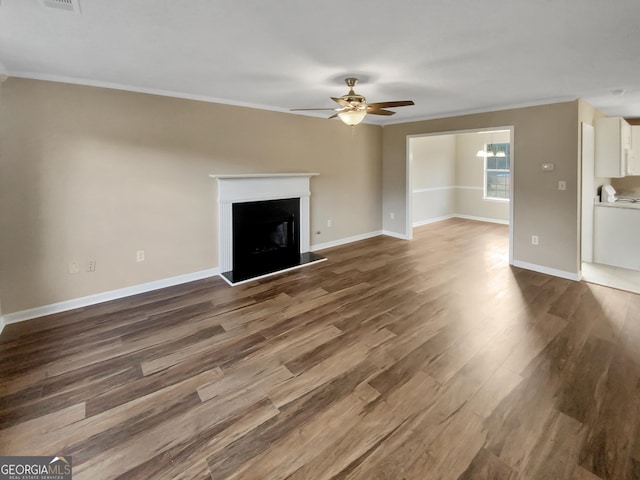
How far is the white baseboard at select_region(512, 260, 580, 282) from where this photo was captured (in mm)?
4129

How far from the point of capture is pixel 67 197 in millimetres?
3295

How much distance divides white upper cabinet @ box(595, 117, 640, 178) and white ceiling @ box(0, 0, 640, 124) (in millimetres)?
749

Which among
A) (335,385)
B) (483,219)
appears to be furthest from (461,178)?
(335,385)

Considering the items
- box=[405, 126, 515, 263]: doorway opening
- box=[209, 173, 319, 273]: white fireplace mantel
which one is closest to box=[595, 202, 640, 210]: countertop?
box=[405, 126, 515, 263]: doorway opening

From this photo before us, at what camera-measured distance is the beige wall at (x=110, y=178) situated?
3.07 metres

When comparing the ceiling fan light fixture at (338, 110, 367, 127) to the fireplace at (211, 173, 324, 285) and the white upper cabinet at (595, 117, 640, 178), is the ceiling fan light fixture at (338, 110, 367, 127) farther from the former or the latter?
the white upper cabinet at (595, 117, 640, 178)

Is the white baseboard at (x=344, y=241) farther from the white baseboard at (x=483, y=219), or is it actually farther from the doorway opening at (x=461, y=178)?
the white baseboard at (x=483, y=219)

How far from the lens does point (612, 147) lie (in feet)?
14.7

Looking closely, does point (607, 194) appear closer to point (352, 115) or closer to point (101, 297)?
point (352, 115)

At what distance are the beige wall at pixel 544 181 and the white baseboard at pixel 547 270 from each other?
0.03 m

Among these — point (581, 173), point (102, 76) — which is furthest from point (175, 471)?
point (581, 173)

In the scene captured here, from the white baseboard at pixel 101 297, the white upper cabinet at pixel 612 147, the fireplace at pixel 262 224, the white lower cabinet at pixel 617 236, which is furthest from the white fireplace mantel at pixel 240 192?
the white lower cabinet at pixel 617 236

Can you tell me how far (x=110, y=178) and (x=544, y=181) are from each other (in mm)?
5637

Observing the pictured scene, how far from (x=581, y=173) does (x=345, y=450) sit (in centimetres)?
462
